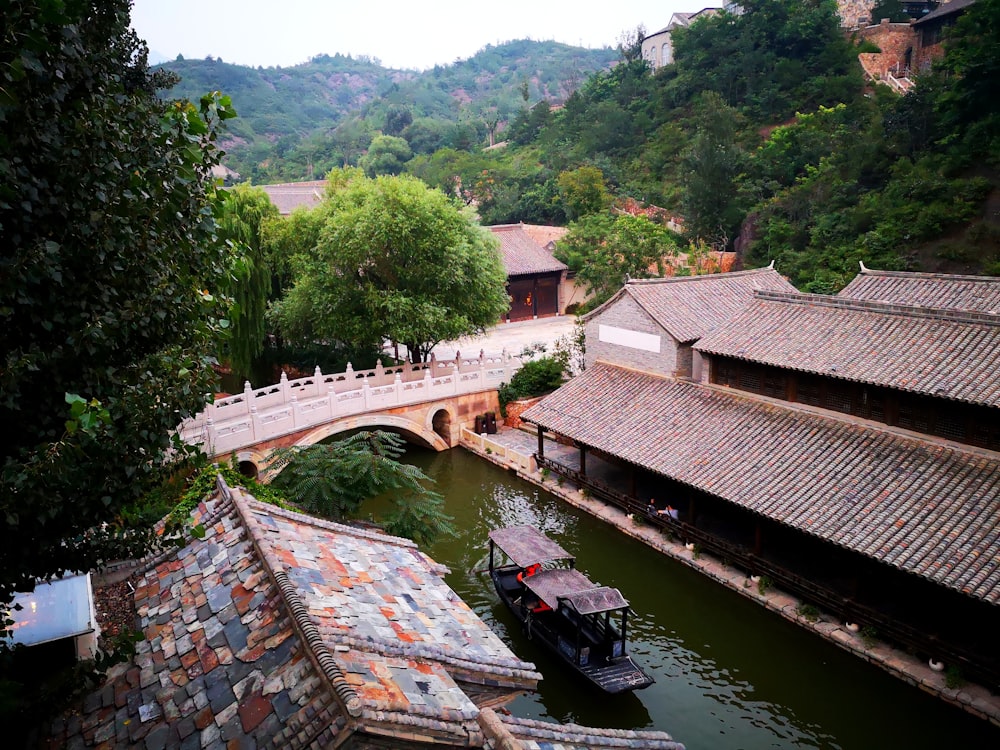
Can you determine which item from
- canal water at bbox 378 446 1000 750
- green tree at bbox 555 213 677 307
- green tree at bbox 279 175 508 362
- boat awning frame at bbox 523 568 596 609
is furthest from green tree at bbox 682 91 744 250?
boat awning frame at bbox 523 568 596 609

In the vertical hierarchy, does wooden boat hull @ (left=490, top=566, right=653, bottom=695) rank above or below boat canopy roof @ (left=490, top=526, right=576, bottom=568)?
below

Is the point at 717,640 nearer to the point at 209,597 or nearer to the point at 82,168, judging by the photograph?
the point at 209,597

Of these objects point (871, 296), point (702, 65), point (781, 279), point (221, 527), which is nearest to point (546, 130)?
point (702, 65)

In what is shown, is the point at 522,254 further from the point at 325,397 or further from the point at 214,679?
the point at 214,679

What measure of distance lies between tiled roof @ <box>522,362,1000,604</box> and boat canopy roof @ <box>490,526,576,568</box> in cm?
366

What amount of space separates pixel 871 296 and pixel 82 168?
2269cm

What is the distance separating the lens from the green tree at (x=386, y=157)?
82.7 meters

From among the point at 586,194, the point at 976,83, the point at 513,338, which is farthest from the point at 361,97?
the point at 976,83

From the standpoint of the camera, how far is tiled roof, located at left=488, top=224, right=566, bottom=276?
4422 centimetres

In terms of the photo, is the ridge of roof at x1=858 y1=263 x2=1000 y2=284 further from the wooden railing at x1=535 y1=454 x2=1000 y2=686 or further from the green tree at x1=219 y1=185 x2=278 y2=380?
the green tree at x1=219 y1=185 x2=278 y2=380

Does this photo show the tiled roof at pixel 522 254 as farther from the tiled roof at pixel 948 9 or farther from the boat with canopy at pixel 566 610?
the tiled roof at pixel 948 9

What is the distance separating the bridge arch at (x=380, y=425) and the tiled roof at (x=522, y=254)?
57.0ft

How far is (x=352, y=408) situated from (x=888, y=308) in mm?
16127

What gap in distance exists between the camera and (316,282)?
2800 centimetres
